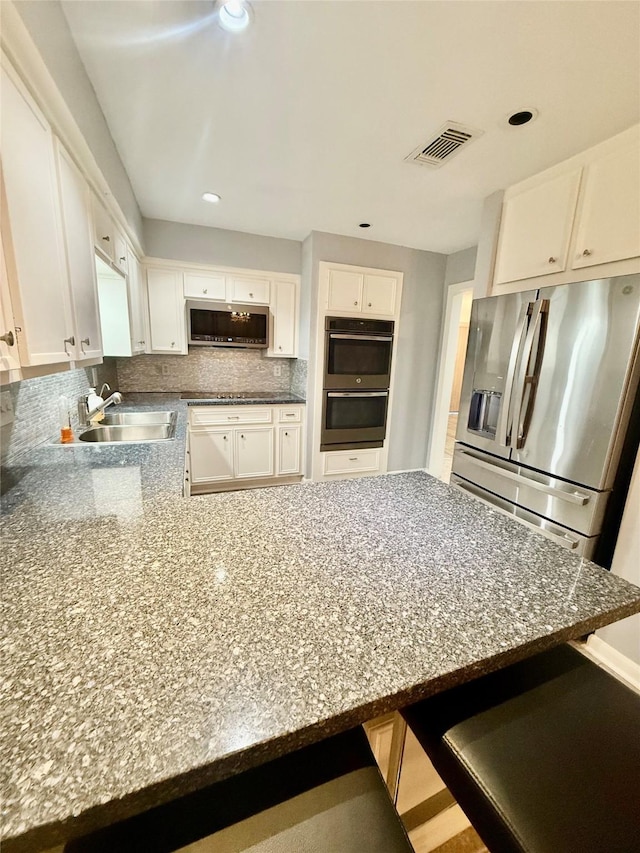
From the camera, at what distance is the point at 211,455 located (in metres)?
3.28

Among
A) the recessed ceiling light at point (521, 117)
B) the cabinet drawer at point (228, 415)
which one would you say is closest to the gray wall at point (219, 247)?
the cabinet drawer at point (228, 415)

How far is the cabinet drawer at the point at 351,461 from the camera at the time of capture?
142 inches

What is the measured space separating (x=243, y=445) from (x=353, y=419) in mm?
1184

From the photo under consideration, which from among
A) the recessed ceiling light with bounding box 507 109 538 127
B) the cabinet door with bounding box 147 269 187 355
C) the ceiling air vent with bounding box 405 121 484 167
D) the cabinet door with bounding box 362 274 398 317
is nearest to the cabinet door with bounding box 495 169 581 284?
the recessed ceiling light with bounding box 507 109 538 127

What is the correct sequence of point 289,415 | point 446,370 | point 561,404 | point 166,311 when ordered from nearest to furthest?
point 561,404
point 166,311
point 289,415
point 446,370

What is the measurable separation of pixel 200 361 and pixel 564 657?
359 cm

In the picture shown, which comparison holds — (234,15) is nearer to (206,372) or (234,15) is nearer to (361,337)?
(361,337)

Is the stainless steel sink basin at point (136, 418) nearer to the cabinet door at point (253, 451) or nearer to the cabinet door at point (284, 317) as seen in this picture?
the cabinet door at point (253, 451)

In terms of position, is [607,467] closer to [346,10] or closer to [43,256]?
[346,10]

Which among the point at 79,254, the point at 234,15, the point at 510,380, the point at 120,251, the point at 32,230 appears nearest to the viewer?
the point at 32,230

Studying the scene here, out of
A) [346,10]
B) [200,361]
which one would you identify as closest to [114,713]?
[346,10]

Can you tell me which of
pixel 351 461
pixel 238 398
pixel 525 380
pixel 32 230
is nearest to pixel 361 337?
pixel 351 461

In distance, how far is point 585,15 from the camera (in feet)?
3.68

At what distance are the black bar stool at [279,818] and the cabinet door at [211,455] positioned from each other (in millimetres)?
2821
